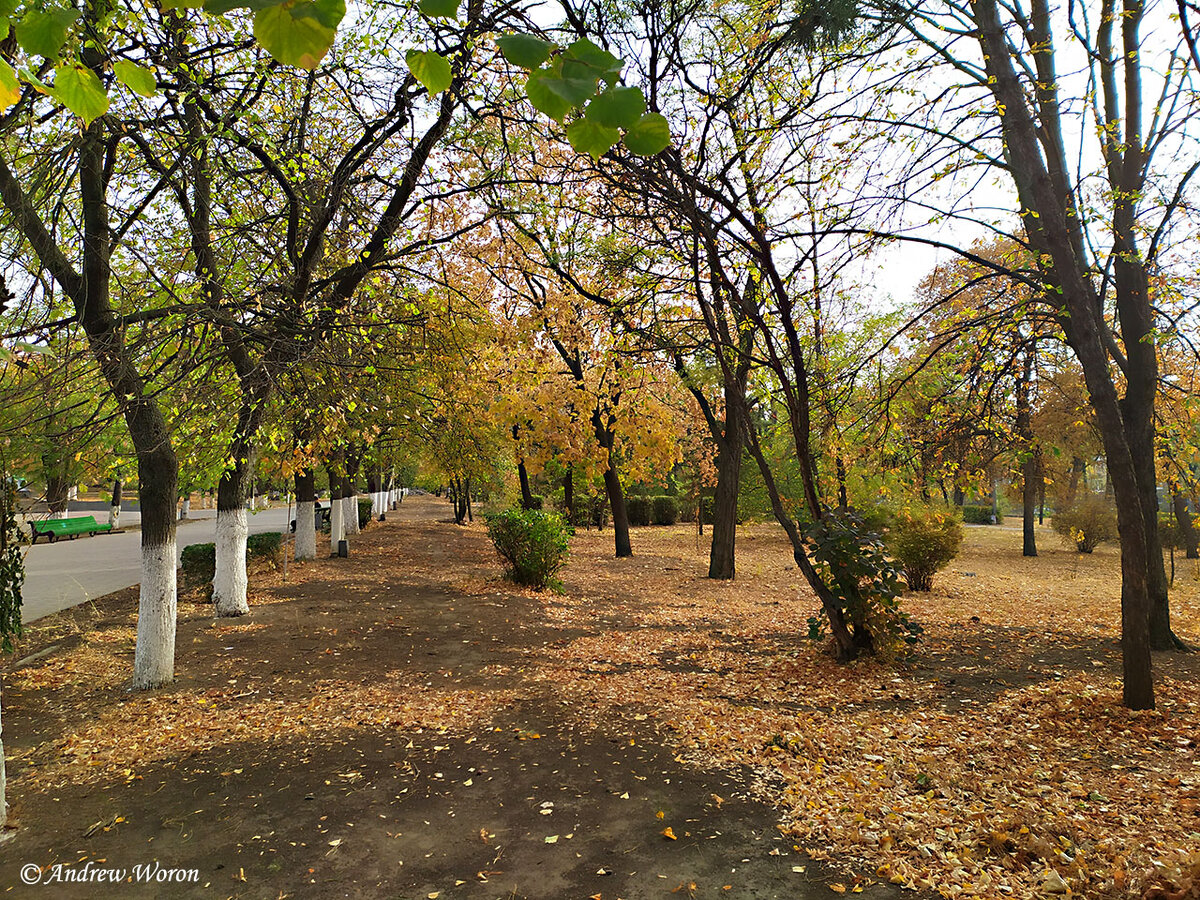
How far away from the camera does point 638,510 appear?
101ft

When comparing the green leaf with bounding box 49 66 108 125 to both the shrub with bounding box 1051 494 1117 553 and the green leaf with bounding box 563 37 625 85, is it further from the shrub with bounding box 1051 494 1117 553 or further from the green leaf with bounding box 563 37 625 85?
the shrub with bounding box 1051 494 1117 553

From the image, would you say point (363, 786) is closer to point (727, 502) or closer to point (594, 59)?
point (594, 59)

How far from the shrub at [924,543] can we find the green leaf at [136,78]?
40.3 ft

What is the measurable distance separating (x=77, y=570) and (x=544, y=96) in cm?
1803

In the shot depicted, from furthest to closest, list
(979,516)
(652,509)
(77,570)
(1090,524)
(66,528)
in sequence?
(979,516)
(652,509)
(66,528)
(1090,524)
(77,570)

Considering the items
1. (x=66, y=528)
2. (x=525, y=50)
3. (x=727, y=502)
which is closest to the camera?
(x=525, y=50)

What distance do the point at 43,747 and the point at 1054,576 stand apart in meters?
17.7

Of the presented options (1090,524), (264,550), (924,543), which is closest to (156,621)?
(264,550)

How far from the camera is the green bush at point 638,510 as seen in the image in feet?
100

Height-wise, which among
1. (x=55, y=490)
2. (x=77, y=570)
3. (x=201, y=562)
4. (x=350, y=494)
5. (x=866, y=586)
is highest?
(x=55, y=490)

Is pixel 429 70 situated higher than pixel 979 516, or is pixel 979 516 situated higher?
pixel 429 70

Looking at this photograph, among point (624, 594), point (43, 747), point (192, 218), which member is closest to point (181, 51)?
point (192, 218)

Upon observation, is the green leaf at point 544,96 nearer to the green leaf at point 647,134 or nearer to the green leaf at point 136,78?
the green leaf at point 647,134

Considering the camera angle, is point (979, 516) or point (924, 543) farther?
point (979, 516)
